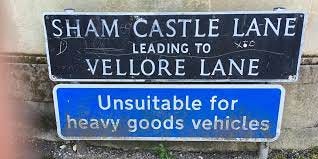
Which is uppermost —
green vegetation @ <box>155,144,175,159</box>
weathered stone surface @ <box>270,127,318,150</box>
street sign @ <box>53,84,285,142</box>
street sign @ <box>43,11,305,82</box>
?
street sign @ <box>43,11,305,82</box>

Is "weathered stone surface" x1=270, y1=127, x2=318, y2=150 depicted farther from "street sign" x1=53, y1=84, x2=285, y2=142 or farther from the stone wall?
"street sign" x1=53, y1=84, x2=285, y2=142

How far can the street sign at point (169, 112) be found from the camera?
Answer: 7.45 ft

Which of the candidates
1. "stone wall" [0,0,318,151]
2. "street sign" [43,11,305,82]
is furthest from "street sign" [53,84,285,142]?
"stone wall" [0,0,318,151]

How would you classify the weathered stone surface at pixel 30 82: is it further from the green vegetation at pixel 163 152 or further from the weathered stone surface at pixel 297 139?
the weathered stone surface at pixel 297 139

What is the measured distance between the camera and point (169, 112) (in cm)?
234

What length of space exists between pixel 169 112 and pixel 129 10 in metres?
0.61

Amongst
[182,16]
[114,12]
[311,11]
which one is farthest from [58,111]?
[311,11]

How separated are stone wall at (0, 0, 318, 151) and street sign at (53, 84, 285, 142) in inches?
7.4

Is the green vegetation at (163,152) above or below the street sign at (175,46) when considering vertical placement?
below

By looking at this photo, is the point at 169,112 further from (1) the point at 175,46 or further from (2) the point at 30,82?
(2) the point at 30,82

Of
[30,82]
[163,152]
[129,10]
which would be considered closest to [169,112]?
[163,152]

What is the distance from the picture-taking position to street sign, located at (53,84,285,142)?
2271mm

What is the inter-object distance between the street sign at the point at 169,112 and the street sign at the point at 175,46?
0.22 feet

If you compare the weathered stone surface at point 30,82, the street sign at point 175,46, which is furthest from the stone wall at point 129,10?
the street sign at point 175,46
